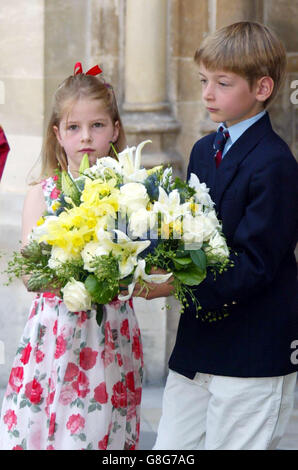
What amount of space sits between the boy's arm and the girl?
56 centimetres

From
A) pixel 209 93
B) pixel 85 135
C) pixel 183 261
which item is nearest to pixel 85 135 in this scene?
pixel 85 135

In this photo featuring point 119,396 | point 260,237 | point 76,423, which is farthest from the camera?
point 119,396

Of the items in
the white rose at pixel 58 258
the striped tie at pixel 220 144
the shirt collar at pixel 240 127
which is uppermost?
the shirt collar at pixel 240 127

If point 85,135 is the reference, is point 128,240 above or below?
below

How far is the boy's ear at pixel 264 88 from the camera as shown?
2.95m

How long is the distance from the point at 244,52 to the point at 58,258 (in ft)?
2.50

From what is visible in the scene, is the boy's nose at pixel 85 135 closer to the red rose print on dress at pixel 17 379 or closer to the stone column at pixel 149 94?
the red rose print on dress at pixel 17 379

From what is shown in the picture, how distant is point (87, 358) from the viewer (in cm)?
328

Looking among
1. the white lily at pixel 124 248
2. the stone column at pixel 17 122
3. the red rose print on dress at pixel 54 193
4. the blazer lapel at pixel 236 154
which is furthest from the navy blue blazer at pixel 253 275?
the stone column at pixel 17 122

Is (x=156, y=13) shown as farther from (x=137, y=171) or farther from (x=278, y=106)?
(x=137, y=171)

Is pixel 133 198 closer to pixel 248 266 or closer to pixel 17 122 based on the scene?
pixel 248 266

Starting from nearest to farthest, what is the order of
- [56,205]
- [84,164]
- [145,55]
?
[56,205] < [84,164] < [145,55]

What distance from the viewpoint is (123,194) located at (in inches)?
110
